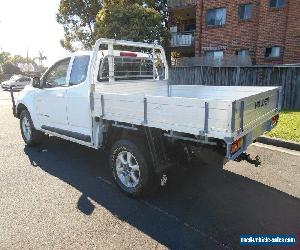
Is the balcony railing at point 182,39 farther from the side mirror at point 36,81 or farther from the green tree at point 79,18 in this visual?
the side mirror at point 36,81

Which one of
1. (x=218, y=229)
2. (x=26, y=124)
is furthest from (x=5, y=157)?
(x=218, y=229)

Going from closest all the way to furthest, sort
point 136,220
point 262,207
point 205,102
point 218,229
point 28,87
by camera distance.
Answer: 1. point 205,102
2. point 218,229
3. point 136,220
4. point 262,207
5. point 28,87

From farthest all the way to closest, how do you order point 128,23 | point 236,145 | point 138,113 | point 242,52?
1. point 128,23
2. point 242,52
3. point 138,113
4. point 236,145

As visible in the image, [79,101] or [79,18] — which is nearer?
[79,101]

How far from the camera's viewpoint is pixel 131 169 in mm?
4793

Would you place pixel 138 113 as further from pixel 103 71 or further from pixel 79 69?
pixel 79 69

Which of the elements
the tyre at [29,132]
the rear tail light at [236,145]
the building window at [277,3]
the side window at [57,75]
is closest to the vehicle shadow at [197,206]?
the rear tail light at [236,145]

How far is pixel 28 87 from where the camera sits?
7.33 metres

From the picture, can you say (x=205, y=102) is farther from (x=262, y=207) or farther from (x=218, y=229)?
(x=262, y=207)

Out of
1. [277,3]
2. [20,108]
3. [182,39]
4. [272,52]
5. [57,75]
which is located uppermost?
[277,3]

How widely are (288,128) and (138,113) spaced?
223 inches

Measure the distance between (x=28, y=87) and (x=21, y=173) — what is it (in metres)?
2.40

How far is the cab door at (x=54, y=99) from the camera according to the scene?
6.05 meters

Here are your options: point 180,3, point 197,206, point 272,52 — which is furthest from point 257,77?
point 180,3
